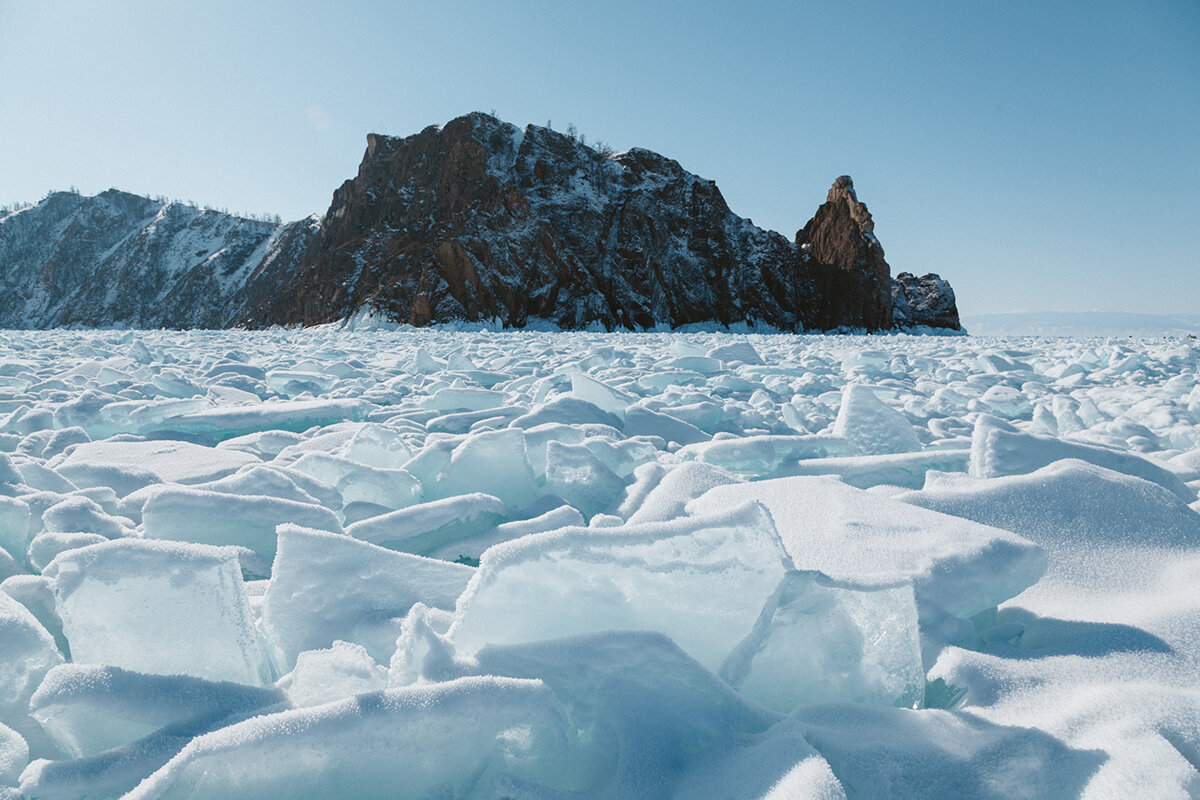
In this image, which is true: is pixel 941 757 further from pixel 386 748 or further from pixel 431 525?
pixel 431 525

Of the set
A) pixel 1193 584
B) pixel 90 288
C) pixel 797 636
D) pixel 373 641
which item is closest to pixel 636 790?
pixel 797 636

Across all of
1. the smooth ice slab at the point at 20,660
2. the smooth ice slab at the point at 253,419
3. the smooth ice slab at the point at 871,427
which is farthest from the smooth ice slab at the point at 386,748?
the smooth ice slab at the point at 253,419

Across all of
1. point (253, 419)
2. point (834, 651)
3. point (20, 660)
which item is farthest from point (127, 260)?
point (834, 651)

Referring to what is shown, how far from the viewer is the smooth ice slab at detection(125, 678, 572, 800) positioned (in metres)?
0.55

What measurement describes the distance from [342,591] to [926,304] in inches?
1912

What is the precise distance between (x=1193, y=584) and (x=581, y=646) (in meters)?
0.92

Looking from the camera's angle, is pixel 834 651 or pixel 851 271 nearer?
pixel 834 651

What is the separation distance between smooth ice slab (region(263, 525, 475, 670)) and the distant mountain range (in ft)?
93.8

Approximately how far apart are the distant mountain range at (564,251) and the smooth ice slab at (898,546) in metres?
28.4

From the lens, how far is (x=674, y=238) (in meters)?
35.3

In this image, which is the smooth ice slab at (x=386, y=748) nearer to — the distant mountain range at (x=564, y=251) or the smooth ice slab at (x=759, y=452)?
the smooth ice slab at (x=759, y=452)

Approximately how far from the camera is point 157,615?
74 cm

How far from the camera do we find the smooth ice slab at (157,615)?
74 centimetres

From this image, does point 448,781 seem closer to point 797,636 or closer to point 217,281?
point 797,636
